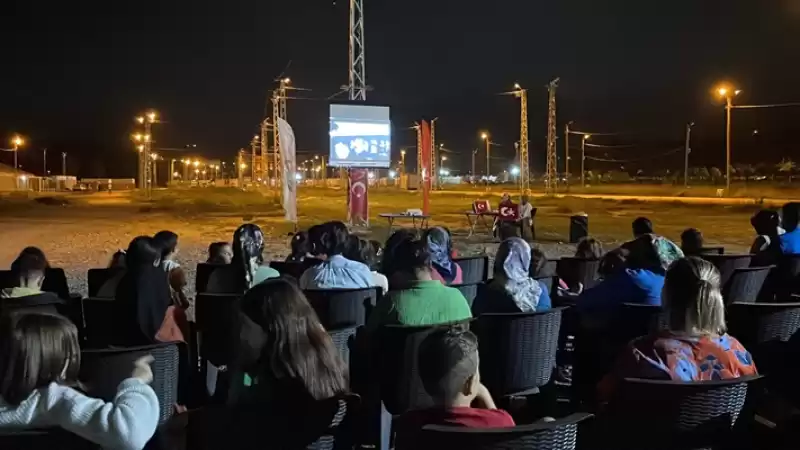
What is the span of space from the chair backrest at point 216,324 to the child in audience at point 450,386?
259 centimetres

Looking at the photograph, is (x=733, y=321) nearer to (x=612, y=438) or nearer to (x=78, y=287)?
(x=612, y=438)

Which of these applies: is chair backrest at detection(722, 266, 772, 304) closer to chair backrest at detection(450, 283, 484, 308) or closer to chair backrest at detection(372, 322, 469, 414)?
chair backrest at detection(450, 283, 484, 308)

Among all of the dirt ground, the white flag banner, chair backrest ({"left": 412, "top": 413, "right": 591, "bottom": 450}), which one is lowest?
the dirt ground

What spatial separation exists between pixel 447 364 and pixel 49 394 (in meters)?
1.20

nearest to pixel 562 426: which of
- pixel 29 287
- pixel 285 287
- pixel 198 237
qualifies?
A: pixel 285 287

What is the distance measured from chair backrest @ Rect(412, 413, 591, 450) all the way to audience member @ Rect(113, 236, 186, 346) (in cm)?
274

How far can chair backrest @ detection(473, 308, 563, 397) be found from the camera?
408 cm

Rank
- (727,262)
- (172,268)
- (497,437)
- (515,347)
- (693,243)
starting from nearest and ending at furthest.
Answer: (497,437) → (515,347) → (172,268) → (727,262) → (693,243)

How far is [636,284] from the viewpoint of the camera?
15.3 ft

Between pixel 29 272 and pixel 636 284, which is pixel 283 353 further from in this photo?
pixel 29 272

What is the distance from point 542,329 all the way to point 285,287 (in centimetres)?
195

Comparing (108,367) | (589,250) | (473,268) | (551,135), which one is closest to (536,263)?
(589,250)

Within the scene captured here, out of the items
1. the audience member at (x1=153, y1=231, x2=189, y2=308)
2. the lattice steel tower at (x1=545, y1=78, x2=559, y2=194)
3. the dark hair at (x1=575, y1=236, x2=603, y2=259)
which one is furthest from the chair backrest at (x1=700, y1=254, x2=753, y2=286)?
the lattice steel tower at (x1=545, y1=78, x2=559, y2=194)

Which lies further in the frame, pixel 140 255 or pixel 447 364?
pixel 140 255
